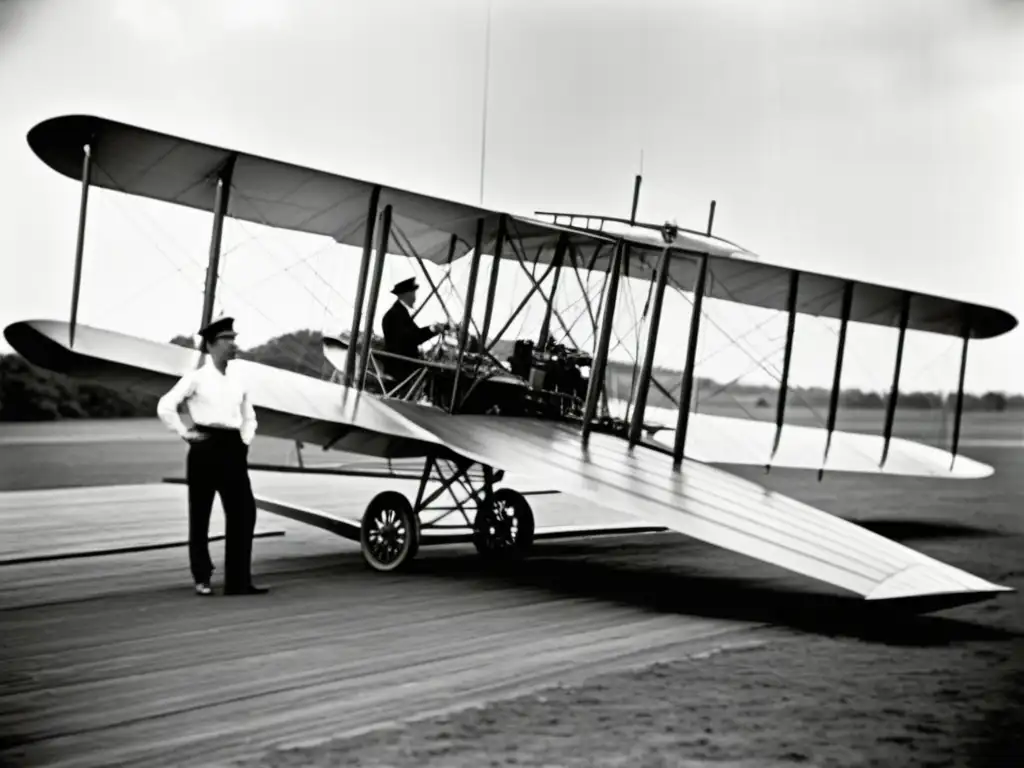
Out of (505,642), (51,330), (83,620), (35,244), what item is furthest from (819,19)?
(83,620)

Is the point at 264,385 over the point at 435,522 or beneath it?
over

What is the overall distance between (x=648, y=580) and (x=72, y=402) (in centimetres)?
336

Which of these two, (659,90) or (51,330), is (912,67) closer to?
(659,90)

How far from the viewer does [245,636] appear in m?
4.29

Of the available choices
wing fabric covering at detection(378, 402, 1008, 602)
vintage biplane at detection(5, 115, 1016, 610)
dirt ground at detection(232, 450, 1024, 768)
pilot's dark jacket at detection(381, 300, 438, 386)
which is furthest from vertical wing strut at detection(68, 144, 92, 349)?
dirt ground at detection(232, 450, 1024, 768)

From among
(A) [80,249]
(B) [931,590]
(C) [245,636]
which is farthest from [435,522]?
(B) [931,590]

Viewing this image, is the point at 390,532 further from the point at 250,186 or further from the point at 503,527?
the point at 250,186

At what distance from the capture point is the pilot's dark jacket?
277 inches

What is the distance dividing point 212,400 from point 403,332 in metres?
2.46

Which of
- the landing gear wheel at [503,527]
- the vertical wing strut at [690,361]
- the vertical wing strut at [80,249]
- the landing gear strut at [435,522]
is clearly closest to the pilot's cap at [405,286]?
the landing gear strut at [435,522]

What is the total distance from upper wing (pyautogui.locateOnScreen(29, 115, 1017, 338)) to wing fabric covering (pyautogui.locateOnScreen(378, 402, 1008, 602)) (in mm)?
1272

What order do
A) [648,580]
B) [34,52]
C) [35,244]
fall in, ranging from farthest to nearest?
[648,580], [35,244], [34,52]

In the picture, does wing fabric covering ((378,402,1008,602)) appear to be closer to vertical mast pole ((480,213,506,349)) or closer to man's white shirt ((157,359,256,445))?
vertical mast pole ((480,213,506,349))

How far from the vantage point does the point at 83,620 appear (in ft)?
14.4
